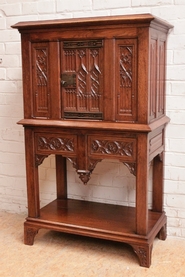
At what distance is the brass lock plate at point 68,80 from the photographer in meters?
2.44

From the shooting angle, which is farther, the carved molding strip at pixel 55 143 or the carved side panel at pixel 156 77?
the carved molding strip at pixel 55 143

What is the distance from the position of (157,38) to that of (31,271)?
1.60m

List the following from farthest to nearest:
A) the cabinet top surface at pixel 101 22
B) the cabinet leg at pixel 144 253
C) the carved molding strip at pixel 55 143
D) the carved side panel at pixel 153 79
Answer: the carved molding strip at pixel 55 143, the cabinet leg at pixel 144 253, the carved side panel at pixel 153 79, the cabinet top surface at pixel 101 22

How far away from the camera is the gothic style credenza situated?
2.30 m

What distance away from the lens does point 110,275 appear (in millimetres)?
Result: 2373

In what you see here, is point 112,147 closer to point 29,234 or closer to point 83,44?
point 83,44

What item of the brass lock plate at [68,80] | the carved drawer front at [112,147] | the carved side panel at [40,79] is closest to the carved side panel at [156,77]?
the carved drawer front at [112,147]

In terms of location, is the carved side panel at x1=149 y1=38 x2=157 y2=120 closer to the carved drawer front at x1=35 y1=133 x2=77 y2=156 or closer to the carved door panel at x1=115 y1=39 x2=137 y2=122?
the carved door panel at x1=115 y1=39 x2=137 y2=122

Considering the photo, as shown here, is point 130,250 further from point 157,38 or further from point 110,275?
point 157,38

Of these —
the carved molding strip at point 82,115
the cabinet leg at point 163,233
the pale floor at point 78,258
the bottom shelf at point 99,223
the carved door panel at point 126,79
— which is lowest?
the pale floor at point 78,258

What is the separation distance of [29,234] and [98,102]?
1.05 meters

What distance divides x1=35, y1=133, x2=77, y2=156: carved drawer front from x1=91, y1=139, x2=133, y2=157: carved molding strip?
0.14 meters

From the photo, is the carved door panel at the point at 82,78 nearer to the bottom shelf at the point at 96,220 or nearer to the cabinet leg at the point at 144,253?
the bottom shelf at the point at 96,220

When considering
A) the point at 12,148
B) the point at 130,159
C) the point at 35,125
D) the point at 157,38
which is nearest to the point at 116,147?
the point at 130,159
